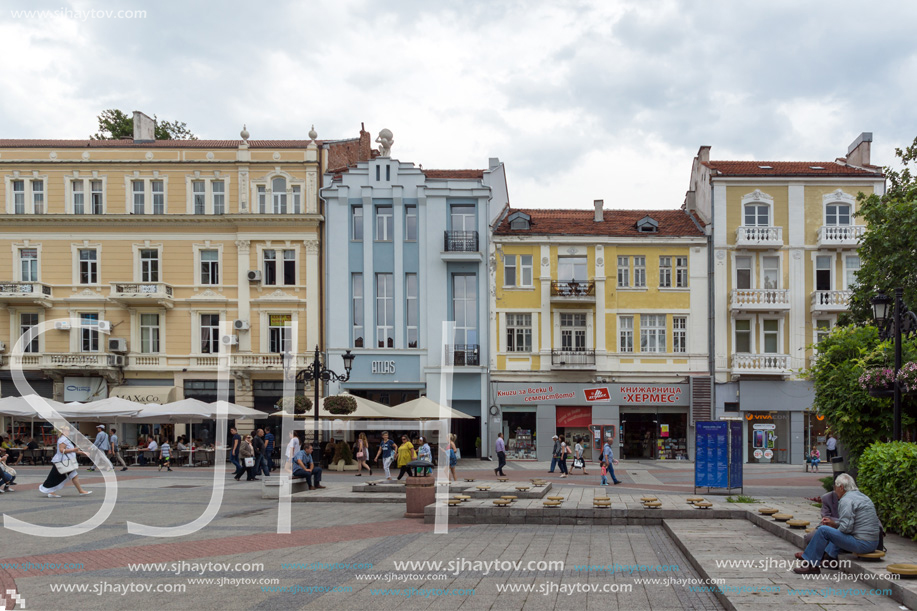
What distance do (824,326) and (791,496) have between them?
18094 mm

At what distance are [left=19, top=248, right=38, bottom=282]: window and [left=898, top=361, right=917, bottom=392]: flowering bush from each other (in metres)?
36.7

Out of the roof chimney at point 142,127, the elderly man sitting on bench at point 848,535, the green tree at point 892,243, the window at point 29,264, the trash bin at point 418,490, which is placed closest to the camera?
the elderly man sitting on bench at point 848,535

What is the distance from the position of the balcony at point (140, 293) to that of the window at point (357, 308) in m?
8.38

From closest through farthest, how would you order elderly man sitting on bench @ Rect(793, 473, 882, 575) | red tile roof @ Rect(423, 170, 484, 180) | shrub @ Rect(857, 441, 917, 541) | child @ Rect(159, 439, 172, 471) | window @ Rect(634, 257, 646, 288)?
elderly man sitting on bench @ Rect(793, 473, 882, 575)
shrub @ Rect(857, 441, 917, 541)
child @ Rect(159, 439, 172, 471)
window @ Rect(634, 257, 646, 288)
red tile roof @ Rect(423, 170, 484, 180)

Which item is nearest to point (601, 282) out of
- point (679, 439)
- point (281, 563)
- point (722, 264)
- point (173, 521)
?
point (722, 264)

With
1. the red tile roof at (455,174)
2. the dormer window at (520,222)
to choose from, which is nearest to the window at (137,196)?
the red tile roof at (455,174)

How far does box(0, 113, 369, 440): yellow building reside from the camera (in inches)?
1505

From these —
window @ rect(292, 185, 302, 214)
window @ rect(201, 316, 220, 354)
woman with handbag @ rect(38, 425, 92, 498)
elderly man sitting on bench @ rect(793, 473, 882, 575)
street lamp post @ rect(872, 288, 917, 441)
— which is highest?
window @ rect(292, 185, 302, 214)

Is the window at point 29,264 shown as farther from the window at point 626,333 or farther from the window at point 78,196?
the window at point 626,333

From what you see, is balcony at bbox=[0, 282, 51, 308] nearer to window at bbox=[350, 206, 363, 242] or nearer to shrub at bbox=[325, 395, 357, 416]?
window at bbox=[350, 206, 363, 242]

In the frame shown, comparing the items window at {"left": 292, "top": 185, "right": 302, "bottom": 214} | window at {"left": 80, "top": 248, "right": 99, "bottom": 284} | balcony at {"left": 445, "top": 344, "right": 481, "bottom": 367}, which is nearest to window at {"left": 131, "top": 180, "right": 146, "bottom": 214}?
window at {"left": 80, "top": 248, "right": 99, "bottom": 284}

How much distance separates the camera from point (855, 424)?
57.0 feet

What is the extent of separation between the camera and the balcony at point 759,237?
37.1m

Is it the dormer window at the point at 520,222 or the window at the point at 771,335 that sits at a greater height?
the dormer window at the point at 520,222
